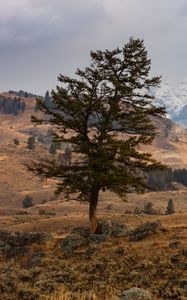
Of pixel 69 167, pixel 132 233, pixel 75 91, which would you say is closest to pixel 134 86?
pixel 75 91

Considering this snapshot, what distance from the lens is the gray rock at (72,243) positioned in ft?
89.1

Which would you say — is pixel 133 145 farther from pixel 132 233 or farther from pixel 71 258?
pixel 71 258

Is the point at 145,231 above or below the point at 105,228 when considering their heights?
above

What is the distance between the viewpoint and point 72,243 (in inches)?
1096

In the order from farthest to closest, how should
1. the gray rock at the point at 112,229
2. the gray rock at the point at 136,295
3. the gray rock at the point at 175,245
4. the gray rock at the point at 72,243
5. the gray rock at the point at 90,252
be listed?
the gray rock at the point at 112,229 → the gray rock at the point at 72,243 → the gray rock at the point at 90,252 → the gray rock at the point at 175,245 → the gray rock at the point at 136,295

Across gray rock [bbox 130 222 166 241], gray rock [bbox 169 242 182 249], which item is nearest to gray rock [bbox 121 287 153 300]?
gray rock [bbox 169 242 182 249]

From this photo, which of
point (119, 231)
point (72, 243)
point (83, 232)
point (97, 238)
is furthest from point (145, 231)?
point (83, 232)

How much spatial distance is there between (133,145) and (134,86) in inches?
164

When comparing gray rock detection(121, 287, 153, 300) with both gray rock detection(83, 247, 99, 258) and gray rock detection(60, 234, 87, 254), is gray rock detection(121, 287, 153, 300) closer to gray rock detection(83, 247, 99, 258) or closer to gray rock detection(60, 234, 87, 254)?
gray rock detection(83, 247, 99, 258)

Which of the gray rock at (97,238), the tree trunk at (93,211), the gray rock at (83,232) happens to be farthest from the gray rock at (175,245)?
the tree trunk at (93,211)

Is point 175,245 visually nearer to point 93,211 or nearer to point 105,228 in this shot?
point 105,228

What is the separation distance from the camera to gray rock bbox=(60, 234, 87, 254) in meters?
27.1

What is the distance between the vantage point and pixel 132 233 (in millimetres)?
29047

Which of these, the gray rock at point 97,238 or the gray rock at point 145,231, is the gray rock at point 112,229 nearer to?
the gray rock at point 97,238
